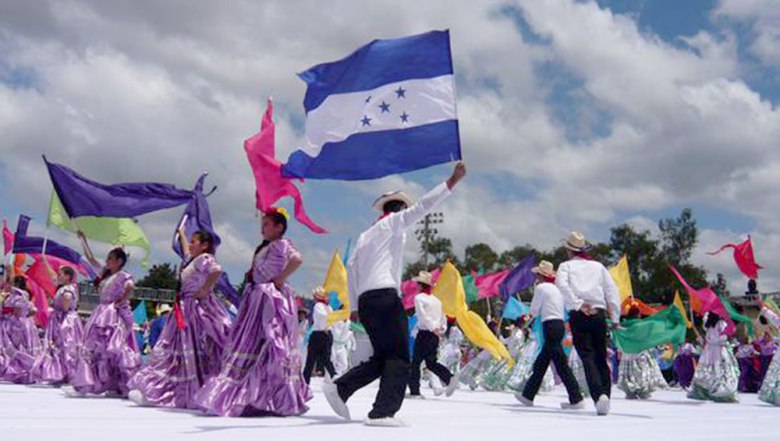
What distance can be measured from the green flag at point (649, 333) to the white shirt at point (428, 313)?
3572mm

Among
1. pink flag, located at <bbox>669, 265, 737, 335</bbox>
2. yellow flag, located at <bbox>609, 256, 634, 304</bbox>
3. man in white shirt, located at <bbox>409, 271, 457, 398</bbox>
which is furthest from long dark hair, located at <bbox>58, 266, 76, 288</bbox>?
pink flag, located at <bbox>669, 265, 737, 335</bbox>

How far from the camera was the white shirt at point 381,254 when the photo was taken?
6.00 metres

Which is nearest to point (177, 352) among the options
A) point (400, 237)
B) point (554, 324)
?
point (400, 237)

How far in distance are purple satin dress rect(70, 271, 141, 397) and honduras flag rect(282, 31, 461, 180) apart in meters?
3.56

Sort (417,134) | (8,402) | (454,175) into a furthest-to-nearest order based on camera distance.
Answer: (8,402) → (417,134) → (454,175)

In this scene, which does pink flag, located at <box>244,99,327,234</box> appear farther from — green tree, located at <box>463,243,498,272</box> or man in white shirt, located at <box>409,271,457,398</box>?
green tree, located at <box>463,243,498,272</box>

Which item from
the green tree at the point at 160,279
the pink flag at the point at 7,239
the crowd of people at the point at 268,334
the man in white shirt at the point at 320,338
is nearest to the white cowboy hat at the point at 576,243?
the crowd of people at the point at 268,334

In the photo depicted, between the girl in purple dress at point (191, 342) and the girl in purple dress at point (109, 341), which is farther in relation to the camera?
the girl in purple dress at point (109, 341)

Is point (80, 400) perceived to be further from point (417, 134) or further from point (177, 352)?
point (417, 134)

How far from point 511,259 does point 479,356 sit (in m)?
53.2

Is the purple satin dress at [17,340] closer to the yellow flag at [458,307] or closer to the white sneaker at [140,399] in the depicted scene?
the white sneaker at [140,399]

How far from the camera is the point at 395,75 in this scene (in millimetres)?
7066

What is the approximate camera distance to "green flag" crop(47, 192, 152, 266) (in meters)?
11.3

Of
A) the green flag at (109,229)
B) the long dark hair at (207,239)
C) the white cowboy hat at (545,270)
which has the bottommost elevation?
the long dark hair at (207,239)
